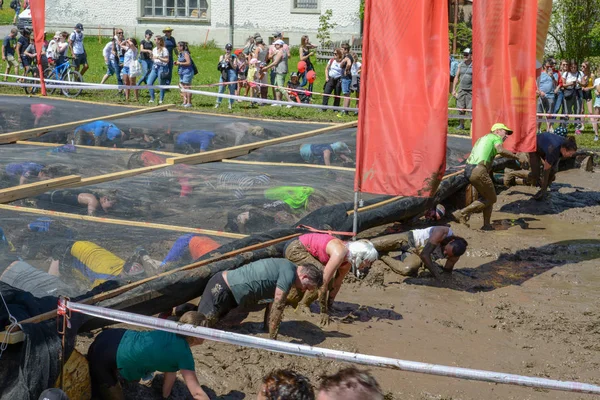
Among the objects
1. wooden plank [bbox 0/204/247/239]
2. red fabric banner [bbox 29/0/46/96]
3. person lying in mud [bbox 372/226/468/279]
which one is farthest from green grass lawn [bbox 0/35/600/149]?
wooden plank [bbox 0/204/247/239]

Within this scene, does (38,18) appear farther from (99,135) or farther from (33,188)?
(33,188)

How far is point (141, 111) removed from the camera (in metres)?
15.0

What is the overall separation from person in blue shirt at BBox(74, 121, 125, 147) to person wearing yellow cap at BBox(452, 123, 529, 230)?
526cm

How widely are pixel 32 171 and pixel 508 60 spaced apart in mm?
6028

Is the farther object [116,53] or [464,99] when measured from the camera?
[116,53]

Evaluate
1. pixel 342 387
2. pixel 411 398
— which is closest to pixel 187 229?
pixel 411 398

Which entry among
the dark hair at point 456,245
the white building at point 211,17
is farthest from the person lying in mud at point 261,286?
the white building at point 211,17

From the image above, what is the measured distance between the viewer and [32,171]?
400 inches

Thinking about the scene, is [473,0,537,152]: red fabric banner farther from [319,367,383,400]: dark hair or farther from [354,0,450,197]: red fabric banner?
[319,367,383,400]: dark hair

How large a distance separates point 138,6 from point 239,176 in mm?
26613

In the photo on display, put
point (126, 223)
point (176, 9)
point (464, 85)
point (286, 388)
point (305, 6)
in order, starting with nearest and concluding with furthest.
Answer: point (286, 388), point (126, 223), point (464, 85), point (305, 6), point (176, 9)

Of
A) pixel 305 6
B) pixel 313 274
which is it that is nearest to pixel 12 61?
pixel 305 6

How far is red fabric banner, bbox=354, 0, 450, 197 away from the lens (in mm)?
8516

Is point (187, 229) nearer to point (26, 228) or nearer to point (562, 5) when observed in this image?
point (26, 228)
